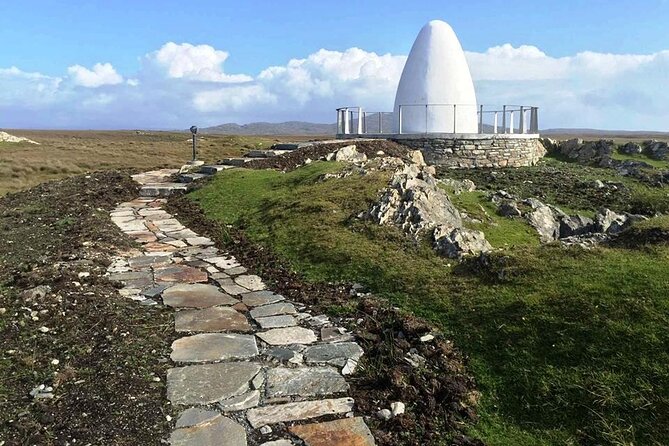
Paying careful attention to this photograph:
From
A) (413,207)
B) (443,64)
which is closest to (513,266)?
(413,207)

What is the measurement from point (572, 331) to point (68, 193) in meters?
12.4

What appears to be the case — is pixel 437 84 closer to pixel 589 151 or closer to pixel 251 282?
pixel 589 151

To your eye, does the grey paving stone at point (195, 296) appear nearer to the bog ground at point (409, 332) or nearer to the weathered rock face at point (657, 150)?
the bog ground at point (409, 332)

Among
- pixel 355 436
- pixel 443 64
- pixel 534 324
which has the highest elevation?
pixel 443 64

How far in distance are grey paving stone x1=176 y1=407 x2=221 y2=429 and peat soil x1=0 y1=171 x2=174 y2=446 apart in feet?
0.35

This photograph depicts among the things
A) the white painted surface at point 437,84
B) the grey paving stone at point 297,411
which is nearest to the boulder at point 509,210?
the grey paving stone at point 297,411

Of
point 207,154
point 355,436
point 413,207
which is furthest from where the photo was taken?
point 207,154

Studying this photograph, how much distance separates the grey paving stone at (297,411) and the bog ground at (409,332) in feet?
0.53

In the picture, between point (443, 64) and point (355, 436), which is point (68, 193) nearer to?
point (355, 436)

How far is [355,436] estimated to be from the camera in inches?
136

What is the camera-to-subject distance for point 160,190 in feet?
45.7

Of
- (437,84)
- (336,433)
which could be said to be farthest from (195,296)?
(437,84)

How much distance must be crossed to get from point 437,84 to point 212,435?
24.3 meters

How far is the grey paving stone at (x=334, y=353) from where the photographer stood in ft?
14.7
